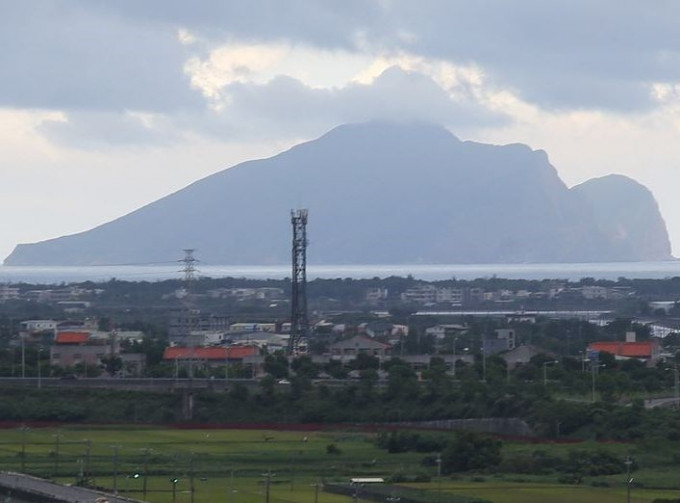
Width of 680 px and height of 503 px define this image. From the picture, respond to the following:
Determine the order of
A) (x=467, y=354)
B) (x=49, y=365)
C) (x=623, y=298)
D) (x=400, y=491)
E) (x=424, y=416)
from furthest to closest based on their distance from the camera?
1. (x=623, y=298)
2. (x=467, y=354)
3. (x=49, y=365)
4. (x=424, y=416)
5. (x=400, y=491)

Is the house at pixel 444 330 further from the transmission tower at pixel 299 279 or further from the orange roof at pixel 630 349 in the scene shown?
the orange roof at pixel 630 349

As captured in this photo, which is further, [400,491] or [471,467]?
[471,467]

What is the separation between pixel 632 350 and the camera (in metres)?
51.1

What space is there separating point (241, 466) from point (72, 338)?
26350 millimetres

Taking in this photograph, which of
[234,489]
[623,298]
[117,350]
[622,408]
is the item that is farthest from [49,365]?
[623,298]

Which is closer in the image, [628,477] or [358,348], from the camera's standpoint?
[628,477]

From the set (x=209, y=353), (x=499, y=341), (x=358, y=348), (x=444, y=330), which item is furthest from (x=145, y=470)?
(x=444, y=330)

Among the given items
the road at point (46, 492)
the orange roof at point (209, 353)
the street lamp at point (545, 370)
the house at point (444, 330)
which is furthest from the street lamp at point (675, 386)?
the house at point (444, 330)

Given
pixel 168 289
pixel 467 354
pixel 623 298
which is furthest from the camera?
pixel 168 289

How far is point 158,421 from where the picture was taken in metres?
40.2

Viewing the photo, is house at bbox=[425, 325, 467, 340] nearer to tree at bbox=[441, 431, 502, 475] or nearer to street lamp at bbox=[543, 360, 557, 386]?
street lamp at bbox=[543, 360, 557, 386]

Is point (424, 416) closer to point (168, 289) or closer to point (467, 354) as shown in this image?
point (467, 354)

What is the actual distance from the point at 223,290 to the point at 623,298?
25.0 m

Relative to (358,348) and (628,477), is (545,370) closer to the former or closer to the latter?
(358,348)
